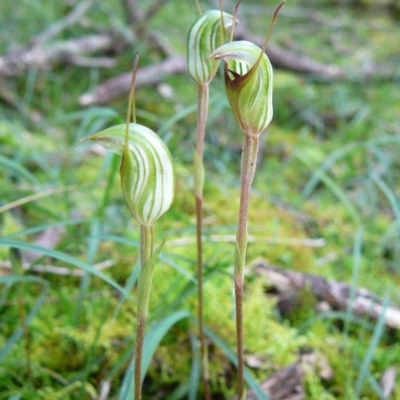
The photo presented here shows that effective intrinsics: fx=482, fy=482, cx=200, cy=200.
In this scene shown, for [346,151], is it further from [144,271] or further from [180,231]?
[144,271]

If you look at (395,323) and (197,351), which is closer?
(197,351)

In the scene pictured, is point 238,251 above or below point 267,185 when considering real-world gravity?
below

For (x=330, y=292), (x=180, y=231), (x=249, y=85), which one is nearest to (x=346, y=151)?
(x=330, y=292)

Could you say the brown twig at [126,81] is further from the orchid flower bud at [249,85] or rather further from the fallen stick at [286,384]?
the orchid flower bud at [249,85]

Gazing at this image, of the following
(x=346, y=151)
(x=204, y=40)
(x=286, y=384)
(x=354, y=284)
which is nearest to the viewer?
(x=204, y=40)

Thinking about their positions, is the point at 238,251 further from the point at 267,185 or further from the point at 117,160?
the point at 267,185

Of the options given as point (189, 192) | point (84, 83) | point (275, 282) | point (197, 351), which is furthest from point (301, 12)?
point (197, 351)
